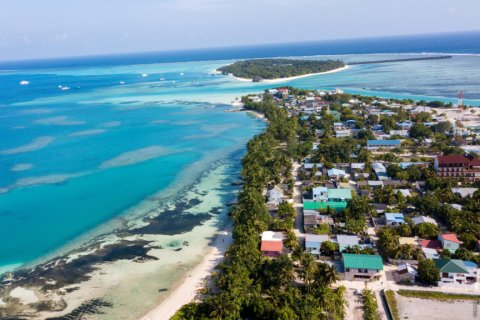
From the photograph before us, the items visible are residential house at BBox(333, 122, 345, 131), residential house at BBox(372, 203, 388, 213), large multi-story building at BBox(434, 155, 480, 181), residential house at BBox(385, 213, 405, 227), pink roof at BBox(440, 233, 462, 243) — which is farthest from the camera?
residential house at BBox(333, 122, 345, 131)

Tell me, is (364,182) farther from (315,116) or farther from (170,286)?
(315,116)

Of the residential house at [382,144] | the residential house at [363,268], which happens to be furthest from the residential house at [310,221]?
the residential house at [382,144]

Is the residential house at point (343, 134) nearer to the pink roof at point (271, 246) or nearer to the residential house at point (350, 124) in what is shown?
the residential house at point (350, 124)

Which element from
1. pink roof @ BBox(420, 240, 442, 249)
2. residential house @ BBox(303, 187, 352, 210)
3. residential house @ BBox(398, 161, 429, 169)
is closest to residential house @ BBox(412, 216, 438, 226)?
pink roof @ BBox(420, 240, 442, 249)

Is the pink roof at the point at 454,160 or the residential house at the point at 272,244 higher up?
the pink roof at the point at 454,160

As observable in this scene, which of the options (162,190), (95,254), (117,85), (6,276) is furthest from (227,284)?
(117,85)

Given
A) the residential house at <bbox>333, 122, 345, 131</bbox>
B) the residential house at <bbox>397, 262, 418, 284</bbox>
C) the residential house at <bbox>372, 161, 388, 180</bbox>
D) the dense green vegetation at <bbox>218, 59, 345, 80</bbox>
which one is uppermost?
the dense green vegetation at <bbox>218, 59, 345, 80</bbox>

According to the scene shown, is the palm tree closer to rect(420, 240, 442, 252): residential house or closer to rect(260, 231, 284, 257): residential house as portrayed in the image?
rect(260, 231, 284, 257): residential house
